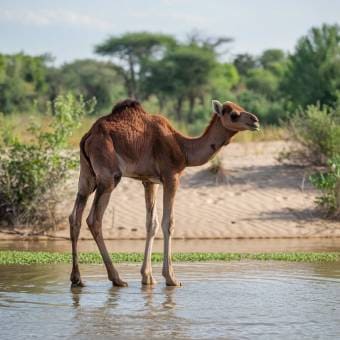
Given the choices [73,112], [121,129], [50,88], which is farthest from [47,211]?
[50,88]

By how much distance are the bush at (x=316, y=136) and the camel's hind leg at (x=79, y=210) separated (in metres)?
11.0

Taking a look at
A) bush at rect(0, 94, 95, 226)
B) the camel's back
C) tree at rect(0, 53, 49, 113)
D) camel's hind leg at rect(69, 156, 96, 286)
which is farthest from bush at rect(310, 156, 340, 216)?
tree at rect(0, 53, 49, 113)

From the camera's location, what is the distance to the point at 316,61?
32.0 metres

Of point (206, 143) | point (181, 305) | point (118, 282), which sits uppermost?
point (206, 143)

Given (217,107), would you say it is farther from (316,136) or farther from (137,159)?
(316,136)

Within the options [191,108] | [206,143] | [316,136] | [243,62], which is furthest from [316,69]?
[243,62]

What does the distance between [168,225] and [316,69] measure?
69.7 feet

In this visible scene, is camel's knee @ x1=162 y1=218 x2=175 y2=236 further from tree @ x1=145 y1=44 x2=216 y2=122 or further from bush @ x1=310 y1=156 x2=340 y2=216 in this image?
tree @ x1=145 y1=44 x2=216 y2=122

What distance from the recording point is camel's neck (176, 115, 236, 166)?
11492 millimetres

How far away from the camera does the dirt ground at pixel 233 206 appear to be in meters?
18.2

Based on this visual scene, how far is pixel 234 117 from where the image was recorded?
11.2 meters

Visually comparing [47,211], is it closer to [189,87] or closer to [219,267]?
[219,267]

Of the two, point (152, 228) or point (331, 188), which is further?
point (331, 188)

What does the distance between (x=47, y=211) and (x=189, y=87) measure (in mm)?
32529
